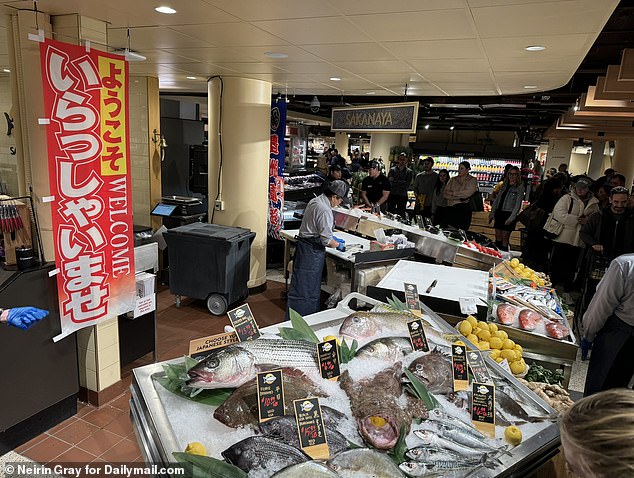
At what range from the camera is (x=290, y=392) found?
180 centimetres

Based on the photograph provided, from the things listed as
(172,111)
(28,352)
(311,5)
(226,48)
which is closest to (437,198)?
(172,111)

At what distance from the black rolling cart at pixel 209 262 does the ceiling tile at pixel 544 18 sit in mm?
3636

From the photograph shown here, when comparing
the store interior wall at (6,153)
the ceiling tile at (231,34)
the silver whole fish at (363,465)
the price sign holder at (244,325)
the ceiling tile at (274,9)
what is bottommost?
the silver whole fish at (363,465)

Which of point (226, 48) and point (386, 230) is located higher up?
point (226, 48)

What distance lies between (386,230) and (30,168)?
4228mm

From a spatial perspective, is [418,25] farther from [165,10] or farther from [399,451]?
[399,451]

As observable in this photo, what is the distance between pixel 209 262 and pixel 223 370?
3825 mm

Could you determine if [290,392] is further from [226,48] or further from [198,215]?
[198,215]

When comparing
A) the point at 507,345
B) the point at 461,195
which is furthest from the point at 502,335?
the point at 461,195

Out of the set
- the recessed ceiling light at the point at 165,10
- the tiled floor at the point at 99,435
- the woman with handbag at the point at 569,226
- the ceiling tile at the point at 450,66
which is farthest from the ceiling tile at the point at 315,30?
the woman with handbag at the point at 569,226

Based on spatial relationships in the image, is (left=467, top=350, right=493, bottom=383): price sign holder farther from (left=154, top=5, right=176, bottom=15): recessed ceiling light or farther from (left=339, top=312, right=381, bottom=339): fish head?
(left=154, top=5, right=176, bottom=15): recessed ceiling light

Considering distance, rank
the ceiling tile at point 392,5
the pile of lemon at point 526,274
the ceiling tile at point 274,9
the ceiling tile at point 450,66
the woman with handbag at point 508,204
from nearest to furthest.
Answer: the ceiling tile at point 392,5 < the ceiling tile at point 274,9 < the ceiling tile at point 450,66 < the pile of lemon at point 526,274 < the woman with handbag at point 508,204

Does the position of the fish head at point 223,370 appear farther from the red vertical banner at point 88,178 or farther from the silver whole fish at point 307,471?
the red vertical banner at point 88,178

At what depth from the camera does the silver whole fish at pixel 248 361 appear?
177 cm
